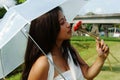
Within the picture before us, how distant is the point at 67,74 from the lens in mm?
2887

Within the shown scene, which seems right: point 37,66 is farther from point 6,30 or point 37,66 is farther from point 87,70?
point 87,70

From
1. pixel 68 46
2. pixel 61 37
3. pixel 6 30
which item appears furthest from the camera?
pixel 68 46

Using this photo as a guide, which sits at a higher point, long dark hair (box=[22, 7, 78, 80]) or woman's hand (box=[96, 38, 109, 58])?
long dark hair (box=[22, 7, 78, 80])

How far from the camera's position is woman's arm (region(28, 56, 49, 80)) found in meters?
2.68

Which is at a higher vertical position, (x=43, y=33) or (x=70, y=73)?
(x=43, y=33)

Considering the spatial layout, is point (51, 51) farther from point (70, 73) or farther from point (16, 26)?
point (16, 26)

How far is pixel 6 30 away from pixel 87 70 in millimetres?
841

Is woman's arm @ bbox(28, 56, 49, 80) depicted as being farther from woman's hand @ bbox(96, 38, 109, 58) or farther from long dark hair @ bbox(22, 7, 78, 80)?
woman's hand @ bbox(96, 38, 109, 58)

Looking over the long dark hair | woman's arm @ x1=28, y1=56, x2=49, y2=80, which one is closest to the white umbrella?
the long dark hair

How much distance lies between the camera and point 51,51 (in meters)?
2.85

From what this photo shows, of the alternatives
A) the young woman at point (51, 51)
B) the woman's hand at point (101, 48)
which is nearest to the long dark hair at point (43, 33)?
the young woman at point (51, 51)

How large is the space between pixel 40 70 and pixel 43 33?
0.90ft

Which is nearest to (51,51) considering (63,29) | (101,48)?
(63,29)

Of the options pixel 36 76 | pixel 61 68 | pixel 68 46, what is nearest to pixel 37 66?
pixel 36 76
